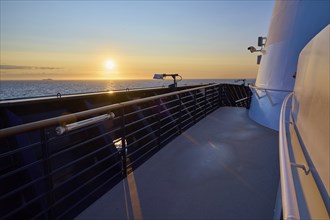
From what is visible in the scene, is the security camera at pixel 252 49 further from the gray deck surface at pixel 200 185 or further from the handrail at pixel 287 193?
the handrail at pixel 287 193

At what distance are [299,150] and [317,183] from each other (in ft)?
2.00

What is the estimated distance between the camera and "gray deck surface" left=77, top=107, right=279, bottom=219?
2047mm

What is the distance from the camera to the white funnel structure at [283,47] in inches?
181

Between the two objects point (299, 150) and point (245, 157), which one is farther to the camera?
point (245, 157)

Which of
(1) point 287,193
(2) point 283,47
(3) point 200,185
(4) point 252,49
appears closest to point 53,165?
(3) point 200,185

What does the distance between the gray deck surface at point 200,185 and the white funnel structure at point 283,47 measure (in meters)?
1.51

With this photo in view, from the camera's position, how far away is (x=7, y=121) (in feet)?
7.44

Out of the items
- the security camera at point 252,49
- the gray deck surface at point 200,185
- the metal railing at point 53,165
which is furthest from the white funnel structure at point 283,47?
the metal railing at point 53,165

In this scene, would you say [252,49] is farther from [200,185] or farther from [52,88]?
[52,88]

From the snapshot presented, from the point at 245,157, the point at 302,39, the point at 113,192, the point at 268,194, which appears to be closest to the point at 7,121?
the point at 113,192

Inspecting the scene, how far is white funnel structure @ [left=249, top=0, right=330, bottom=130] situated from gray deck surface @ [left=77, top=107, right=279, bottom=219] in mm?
1508

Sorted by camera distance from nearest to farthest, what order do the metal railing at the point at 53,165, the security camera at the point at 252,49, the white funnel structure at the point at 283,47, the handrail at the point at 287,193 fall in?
1. the handrail at the point at 287,193
2. the metal railing at the point at 53,165
3. the white funnel structure at the point at 283,47
4. the security camera at the point at 252,49

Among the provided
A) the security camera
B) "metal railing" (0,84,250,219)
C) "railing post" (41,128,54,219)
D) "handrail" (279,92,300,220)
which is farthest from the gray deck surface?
the security camera

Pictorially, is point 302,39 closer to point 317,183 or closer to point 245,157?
point 245,157
